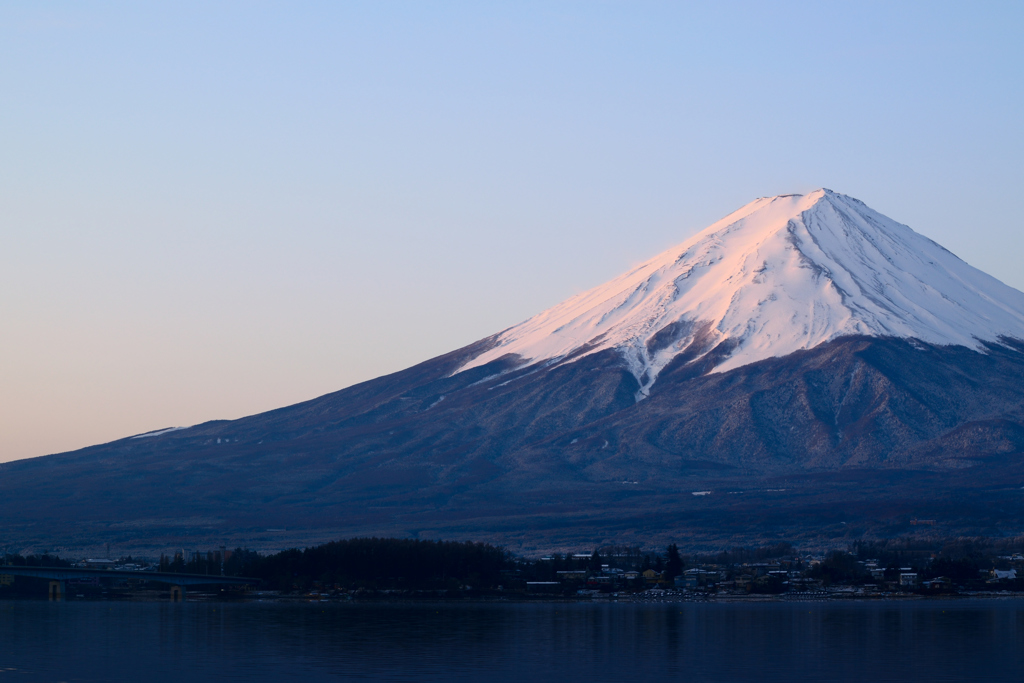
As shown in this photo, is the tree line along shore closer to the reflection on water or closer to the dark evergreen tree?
the dark evergreen tree

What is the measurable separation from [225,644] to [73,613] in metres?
30.5

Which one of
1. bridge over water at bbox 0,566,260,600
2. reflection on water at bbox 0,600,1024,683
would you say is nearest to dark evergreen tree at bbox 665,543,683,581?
reflection on water at bbox 0,600,1024,683

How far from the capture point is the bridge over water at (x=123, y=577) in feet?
364

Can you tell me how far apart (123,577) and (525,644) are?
2388 inches

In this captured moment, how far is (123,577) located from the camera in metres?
117

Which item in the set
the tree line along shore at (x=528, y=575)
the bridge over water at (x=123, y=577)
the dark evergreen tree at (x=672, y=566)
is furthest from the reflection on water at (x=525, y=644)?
the bridge over water at (x=123, y=577)

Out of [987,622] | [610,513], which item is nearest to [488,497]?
[610,513]

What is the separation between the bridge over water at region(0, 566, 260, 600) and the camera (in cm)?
11100

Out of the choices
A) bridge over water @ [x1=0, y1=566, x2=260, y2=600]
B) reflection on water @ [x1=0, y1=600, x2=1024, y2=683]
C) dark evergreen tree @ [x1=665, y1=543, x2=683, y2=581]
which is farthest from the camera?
bridge over water @ [x1=0, y1=566, x2=260, y2=600]

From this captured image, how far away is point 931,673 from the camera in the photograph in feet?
174

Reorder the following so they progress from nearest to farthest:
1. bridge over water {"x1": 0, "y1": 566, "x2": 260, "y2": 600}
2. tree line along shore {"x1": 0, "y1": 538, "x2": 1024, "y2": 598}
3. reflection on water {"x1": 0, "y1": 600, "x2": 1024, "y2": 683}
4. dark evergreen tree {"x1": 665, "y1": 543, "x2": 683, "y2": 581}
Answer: reflection on water {"x1": 0, "y1": 600, "x2": 1024, "y2": 683}
tree line along shore {"x1": 0, "y1": 538, "x2": 1024, "y2": 598}
dark evergreen tree {"x1": 665, "y1": 543, "x2": 683, "y2": 581}
bridge over water {"x1": 0, "y1": 566, "x2": 260, "y2": 600}

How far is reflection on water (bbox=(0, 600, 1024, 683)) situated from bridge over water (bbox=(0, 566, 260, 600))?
18.5m

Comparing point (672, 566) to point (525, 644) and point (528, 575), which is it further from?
point (525, 644)

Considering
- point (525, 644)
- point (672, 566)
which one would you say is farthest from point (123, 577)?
point (525, 644)
